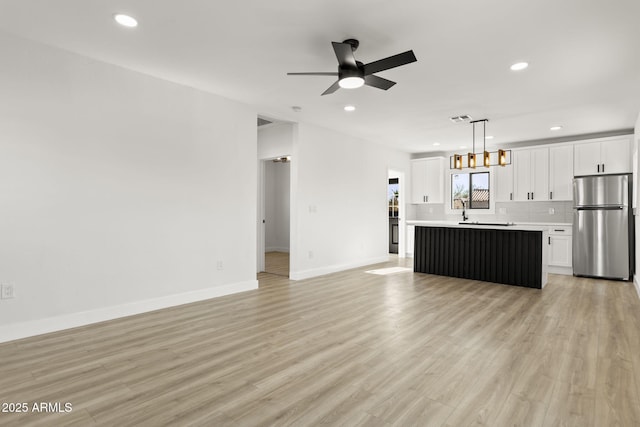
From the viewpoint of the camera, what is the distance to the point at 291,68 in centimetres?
378

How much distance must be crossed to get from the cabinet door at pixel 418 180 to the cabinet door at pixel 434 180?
0.25ft

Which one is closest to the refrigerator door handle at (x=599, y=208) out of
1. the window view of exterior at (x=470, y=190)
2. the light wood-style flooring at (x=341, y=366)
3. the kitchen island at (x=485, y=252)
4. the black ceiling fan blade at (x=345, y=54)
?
the kitchen island at (x=485, y=252)

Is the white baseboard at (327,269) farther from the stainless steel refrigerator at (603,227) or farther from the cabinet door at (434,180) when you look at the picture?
the stainless steel refrigerator at (603,227)

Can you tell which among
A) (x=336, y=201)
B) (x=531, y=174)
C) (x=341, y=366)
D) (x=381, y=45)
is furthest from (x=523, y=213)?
(x=341, y=366)

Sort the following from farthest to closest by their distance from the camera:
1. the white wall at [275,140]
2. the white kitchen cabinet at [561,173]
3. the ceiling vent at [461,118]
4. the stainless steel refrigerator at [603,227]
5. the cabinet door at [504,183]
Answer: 1. the cabinet door at [504,183]
2. the white kitchen cabinet at [561,173]
3. the white wall at [275,140]
4. the stainless steel refrigerator at [603,227]
5. the ceiling vent at [461,118]

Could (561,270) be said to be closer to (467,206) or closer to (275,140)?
(467,206)

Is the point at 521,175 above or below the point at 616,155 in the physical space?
below

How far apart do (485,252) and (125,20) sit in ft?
18.3

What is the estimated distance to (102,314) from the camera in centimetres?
365

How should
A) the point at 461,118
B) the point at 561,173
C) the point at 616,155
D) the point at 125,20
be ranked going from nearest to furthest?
the point at 125,20, the point at 461,118, the point at 616,155, the point at 561,173

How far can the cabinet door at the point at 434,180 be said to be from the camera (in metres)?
8.60

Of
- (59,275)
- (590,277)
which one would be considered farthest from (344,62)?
(590,277)

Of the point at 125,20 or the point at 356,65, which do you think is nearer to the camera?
the point at 125,20

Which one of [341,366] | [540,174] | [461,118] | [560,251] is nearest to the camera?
[341,366]
